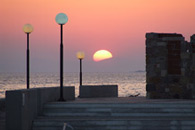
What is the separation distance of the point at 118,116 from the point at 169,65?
24.7ft

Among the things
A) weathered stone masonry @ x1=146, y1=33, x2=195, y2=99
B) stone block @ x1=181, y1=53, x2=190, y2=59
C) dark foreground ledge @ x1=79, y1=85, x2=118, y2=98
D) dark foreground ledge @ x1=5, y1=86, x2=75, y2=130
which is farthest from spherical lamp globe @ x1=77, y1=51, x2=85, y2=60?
dark foreground ledge @ x1=5, y1=86, x2=75, y2=130

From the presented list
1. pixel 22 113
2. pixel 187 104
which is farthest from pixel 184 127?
pixel 22 113

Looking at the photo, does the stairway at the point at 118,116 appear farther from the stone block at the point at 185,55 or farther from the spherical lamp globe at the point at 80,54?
the spherical lamp globe at the point at 80,54

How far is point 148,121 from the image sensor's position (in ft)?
50.3

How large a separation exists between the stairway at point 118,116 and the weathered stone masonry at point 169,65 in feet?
18.7

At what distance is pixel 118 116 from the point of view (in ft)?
54.0

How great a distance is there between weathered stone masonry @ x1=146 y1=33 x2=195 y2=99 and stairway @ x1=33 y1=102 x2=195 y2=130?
5708 mm

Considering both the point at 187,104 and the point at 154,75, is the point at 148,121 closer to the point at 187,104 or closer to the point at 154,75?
the point at 187,104

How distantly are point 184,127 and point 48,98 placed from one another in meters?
6.01

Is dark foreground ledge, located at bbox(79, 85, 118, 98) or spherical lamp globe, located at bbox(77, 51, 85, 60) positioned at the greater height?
spherical lamp globe, located at bbox(77, 51, 85, 60)

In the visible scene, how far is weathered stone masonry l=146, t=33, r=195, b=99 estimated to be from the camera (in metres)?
22.8

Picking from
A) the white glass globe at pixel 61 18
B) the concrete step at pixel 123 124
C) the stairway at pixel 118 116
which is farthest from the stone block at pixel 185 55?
the concrete step at pixel 123 124

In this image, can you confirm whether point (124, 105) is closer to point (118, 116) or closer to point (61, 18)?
point (118, 116)

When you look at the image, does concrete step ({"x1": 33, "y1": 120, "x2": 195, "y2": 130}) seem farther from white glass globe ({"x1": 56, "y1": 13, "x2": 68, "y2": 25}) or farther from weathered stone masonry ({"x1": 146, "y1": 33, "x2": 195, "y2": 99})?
weathered stone masonry ({"x1": 146, "y1": 33, "x2": 195, "y2": 99})
